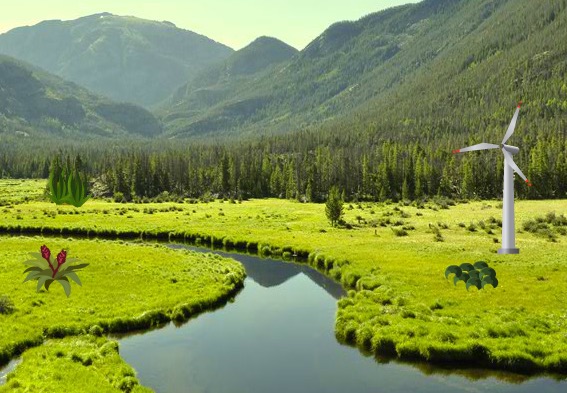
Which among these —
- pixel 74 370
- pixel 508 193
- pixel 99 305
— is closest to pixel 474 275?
pixel 508 193

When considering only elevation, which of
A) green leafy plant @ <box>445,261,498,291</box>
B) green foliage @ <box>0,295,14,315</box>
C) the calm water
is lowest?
the calm water

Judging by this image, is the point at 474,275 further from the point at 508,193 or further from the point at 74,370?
the point at 74,370

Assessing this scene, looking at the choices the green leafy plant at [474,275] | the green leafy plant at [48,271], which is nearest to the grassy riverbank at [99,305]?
the green leafy plant at [48,271]

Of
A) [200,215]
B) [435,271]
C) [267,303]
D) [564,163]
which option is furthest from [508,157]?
[564,163]

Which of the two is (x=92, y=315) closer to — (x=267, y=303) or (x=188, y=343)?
(x=188, y=343)

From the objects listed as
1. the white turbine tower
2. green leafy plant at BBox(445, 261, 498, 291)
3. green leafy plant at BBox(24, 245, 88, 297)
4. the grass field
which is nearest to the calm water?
the grass field

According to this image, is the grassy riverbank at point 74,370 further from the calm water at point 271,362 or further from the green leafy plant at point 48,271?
the green leafy plant at point 48,271

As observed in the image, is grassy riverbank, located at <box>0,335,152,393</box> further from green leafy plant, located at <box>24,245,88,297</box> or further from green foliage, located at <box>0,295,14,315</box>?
green leafy plant, located at <box>24,245,88,297</box>
